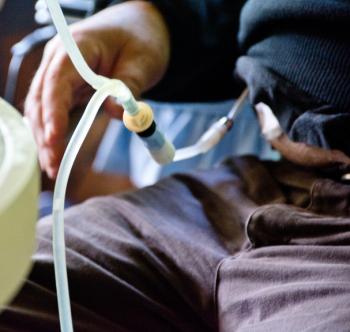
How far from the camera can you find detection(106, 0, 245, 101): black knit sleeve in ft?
2.41

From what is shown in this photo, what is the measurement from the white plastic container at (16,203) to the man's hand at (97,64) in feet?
1.00

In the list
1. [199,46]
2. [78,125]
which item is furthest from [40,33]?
[78,125]

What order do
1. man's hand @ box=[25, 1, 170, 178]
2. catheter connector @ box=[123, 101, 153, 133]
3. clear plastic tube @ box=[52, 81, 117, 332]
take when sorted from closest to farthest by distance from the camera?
clear plastic tube @ box=[52, 81, 117, 332], catheter connector @ box=[123, 101, 153, 133], man's hand @ box=[25, 1, 170, 178]

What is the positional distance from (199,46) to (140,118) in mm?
271

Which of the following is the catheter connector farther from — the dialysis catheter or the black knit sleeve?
the black knit sleeve

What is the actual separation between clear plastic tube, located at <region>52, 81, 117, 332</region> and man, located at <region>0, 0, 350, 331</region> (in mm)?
130

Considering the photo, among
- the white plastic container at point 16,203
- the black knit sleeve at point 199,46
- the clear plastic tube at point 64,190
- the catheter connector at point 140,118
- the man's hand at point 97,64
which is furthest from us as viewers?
the black knit sleeve at point 199,46

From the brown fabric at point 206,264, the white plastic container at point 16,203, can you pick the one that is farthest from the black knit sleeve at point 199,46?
the white plastic container at point 16,203

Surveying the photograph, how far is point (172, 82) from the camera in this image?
0.76 m

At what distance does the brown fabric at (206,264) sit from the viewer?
19.6 inches

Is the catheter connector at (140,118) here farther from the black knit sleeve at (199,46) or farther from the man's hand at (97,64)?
the black knit sleeve at (199,46)

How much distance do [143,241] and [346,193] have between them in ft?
0.60

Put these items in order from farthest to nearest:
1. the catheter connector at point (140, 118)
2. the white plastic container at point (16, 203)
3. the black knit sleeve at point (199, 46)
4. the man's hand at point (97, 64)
→ the black knit sleeve at point (199, 46), the man's hand at point (97, 64), the catheter connector at point (140, 118), the white plastic container at point (16, 203)

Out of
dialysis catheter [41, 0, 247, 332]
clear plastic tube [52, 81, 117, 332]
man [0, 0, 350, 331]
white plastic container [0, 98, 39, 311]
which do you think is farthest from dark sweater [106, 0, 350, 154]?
white plastic container [0, 98, 39, 311]
